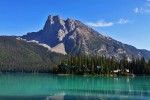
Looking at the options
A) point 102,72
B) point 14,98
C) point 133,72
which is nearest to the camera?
point 14,98

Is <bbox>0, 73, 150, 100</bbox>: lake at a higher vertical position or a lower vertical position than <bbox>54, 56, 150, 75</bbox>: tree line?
lower

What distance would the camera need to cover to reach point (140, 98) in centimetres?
5609

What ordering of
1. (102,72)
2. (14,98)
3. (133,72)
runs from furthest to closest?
(133,72) < (102,72) < (14,98)

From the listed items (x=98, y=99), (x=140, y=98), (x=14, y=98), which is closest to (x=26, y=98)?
(x=14, y=98)

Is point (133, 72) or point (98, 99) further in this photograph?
point (133, 72)

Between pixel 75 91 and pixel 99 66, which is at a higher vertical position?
pixel 99 66

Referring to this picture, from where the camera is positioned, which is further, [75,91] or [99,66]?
[99,66]

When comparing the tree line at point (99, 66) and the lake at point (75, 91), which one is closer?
the lake at point (75, 91)

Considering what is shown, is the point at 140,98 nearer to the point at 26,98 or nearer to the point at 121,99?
the point at 121,99

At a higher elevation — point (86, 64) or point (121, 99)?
point (86, 64)

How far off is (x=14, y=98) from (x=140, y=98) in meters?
21.6

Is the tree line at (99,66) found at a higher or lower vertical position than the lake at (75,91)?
higher

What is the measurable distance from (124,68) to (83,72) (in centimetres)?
2538

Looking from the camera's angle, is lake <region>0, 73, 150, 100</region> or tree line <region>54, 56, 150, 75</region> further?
tree line <region>54, 56, 150, 75</region>
